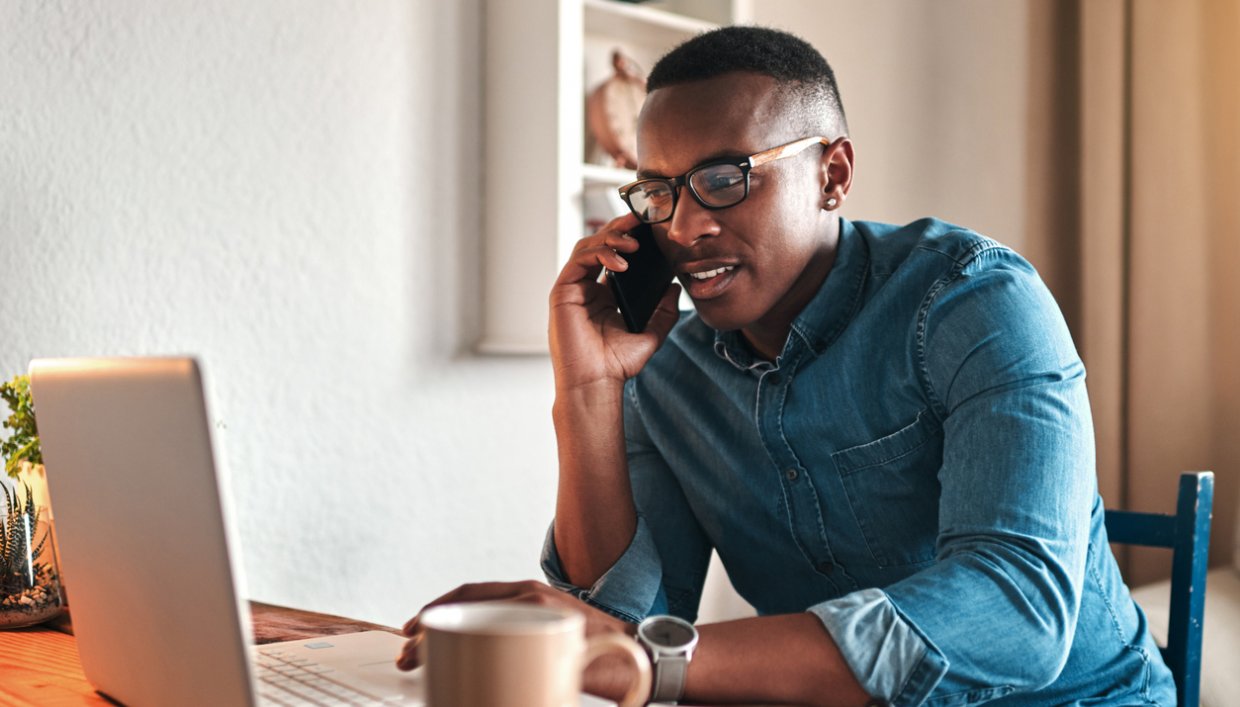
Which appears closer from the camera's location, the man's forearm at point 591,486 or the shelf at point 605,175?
the man's forearm at point 591,486

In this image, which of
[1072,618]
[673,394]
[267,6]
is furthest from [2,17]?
[1072,618]

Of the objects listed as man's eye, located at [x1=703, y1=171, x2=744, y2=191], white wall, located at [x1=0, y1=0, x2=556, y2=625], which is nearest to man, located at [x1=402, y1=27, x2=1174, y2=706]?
man's eye, located at [x1=703, y1=171, x2=744, y2=191]

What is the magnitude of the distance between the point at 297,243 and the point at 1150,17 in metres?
1.96

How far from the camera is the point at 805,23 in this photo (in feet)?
8.70

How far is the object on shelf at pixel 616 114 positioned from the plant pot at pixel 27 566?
121cm

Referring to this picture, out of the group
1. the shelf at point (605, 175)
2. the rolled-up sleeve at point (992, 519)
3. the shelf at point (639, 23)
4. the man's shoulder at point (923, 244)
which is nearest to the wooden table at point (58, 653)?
the rolled-up sleeve at point (992, 519)

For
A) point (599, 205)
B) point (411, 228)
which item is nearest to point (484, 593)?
point (411, 228)

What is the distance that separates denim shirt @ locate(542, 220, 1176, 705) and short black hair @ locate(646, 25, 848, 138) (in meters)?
0.15

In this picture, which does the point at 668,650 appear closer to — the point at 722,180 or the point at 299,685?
the point at 299,685

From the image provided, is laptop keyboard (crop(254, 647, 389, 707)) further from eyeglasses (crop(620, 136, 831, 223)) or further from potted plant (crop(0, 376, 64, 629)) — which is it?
eyeglasses (crop(620, 136, 831, 223))

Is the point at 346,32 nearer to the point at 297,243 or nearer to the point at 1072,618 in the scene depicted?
the point at 297,243

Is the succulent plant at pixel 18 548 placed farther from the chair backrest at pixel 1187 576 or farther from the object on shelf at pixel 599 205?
the chair backrest at pixel 1187 576

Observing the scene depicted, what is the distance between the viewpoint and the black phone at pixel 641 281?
A: 4.38 ft

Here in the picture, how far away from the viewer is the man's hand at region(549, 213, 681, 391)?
1280 mm
